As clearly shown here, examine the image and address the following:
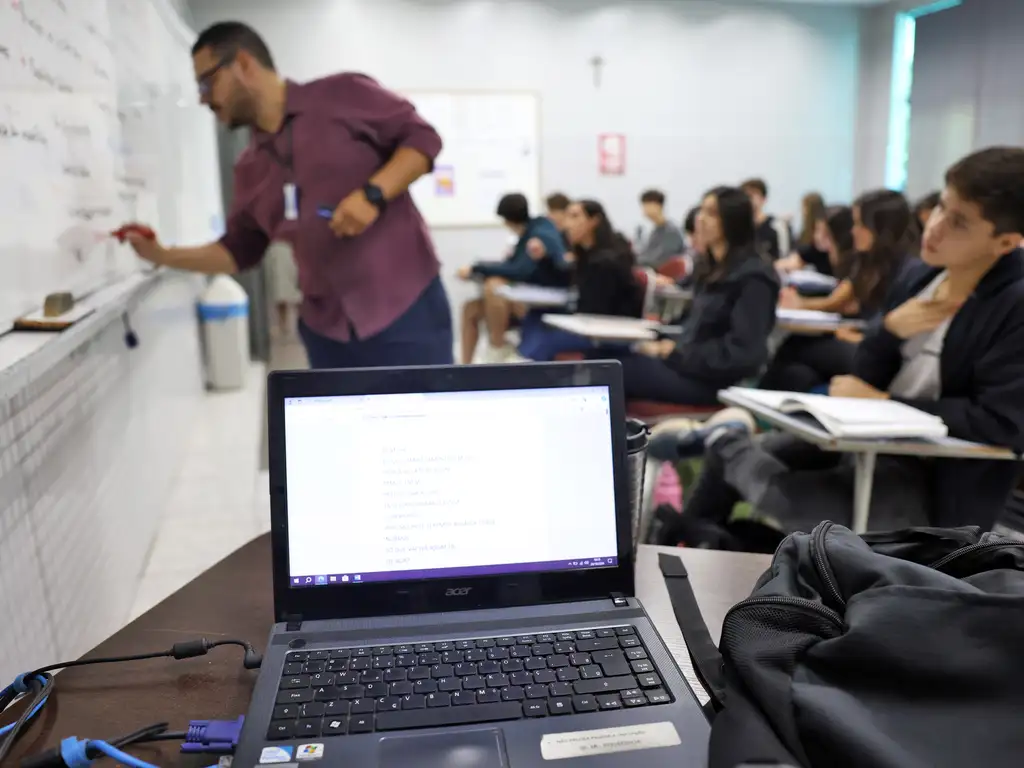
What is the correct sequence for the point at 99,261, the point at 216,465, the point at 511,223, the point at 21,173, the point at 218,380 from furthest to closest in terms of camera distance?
1. the point at 511,223
2. the point at 218,380
3. the point at 216,465
4. the point at 99,261
5. the point at 21,173

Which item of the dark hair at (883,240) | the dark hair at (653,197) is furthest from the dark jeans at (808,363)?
the dark hair at (653,197)

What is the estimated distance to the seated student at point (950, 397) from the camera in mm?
1640

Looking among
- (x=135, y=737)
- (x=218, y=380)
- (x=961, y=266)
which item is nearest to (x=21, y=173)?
(x=135, y=737)

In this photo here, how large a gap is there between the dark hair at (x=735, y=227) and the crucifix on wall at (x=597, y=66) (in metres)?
4.88

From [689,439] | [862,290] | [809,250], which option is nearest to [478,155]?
[809,250]

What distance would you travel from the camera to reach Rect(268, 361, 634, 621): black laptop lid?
2.55 ft

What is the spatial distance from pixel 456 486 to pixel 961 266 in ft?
4.85

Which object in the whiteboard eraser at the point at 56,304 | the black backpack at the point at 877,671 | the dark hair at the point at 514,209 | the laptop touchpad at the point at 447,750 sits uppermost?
the dark hair at the point at 514,209

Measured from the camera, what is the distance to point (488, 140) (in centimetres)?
705

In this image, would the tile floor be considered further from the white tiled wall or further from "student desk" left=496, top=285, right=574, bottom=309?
"student desk" left=496, top=285, right=574, bottom=309

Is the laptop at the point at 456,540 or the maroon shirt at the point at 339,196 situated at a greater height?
the maroon shirt at the point at 339,196

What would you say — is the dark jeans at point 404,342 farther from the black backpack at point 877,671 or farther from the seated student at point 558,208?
the seated student at point 558,208

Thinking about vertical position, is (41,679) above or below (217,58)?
below

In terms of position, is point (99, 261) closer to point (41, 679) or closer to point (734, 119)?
point (41, 679)
